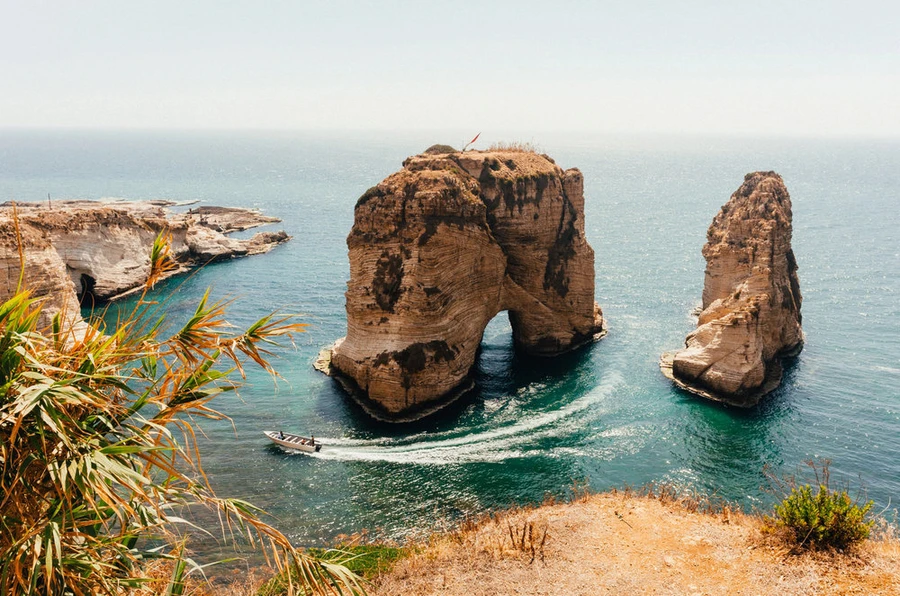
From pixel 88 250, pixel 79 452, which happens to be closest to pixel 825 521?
pixel 79 452

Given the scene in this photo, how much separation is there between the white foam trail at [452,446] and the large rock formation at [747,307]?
1132cm

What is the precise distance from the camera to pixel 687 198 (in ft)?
548

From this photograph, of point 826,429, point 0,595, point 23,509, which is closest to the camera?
point 0,595

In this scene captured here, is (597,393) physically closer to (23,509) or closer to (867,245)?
(23,509)

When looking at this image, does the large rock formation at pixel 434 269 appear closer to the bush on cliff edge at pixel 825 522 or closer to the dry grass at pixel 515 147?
the dry grass at pixel 515 147

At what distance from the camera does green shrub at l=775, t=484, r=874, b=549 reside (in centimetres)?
1980

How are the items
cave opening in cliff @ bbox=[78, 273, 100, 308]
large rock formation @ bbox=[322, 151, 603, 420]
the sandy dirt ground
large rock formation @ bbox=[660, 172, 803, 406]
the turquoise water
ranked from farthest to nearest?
cave opening in cliff @ bbox=[78, 273, 100, 308], large rock formation @ bbox=[660, 172, 803, 406], large rock formation @ bbox=[322, 151, 603, 420], the turquoise water, the sandy dirt ground

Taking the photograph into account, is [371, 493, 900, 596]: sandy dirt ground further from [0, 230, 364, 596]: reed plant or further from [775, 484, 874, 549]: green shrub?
[0, 230, 364, 596]: reed plant

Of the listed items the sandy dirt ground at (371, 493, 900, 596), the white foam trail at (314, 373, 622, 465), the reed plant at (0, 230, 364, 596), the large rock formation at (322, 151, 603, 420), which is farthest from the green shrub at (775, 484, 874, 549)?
the large rock formation at (322, 151, 603, 420)

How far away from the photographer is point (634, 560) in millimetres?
21891

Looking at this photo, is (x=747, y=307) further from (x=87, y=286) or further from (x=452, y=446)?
(x=87, y=286)

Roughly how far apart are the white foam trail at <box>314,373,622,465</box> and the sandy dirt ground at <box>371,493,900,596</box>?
1186cm

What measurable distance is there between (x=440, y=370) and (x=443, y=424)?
3.97 metres

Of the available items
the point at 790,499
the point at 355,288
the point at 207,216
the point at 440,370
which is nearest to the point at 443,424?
the point at 440,370
